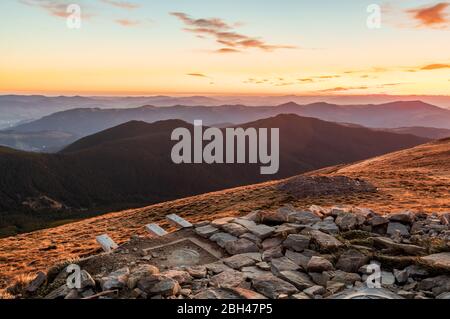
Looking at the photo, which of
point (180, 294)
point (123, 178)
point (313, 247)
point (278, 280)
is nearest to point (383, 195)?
point (313, 247)

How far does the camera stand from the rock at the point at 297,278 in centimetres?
912

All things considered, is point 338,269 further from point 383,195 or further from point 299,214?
point 383,195

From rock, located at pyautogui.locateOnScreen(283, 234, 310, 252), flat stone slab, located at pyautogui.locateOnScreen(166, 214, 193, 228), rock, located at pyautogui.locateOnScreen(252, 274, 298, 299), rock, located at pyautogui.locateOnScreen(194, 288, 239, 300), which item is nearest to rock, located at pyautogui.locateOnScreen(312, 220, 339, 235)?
rock, located at pyautogui.locateOnScreen(283, 234, 310, 252)

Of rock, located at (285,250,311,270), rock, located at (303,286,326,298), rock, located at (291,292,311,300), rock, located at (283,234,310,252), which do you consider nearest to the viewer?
rock, located at (291,292,311,300)

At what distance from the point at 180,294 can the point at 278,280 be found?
7.68ft

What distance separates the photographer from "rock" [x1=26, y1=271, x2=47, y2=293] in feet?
34.5

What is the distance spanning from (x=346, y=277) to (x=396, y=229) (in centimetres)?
433

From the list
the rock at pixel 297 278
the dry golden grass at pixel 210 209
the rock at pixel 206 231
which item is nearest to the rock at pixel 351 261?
the rock at pixel 297 278

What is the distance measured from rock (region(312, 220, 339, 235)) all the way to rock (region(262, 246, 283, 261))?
1.86m

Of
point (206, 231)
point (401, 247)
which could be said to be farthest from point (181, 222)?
point (401, 247)

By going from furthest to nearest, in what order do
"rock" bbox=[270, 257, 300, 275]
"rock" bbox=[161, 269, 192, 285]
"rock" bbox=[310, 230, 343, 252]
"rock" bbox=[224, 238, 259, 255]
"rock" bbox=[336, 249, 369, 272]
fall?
"rock" bbox=[224, 238, 259, 255]
"rock" bbox=[310, 230, 343, 252]
"rock" bbox=[270, 257, 300, 275]
"rock" bbox=[336, 249, 369, 272]
"rock" bbox=[161, 269, 192, 285]

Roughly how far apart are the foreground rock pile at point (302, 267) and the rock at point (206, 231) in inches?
2.2

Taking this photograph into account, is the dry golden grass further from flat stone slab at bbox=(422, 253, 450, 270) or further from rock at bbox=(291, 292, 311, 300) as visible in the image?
rock at bbox=(291, 292, 311, 300)

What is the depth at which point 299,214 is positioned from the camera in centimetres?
1464
